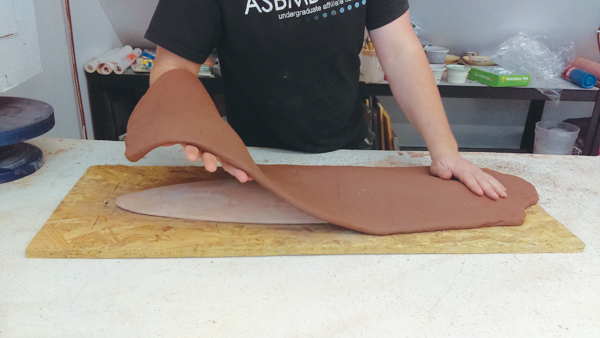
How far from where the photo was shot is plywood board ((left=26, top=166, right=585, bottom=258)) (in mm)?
825

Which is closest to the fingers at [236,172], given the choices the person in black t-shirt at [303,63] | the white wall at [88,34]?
the person in black t-shirt at [303,63]

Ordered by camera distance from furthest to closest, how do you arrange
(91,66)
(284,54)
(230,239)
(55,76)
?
1. (91,66)
2. (55,76)
3. (284,54)
4. (230,239)

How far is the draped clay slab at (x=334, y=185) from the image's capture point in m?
0.83

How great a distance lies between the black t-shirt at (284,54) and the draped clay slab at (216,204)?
14.5 inches

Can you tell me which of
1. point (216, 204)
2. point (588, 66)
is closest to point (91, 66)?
point (216, 204)

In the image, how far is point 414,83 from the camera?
1.26 metres

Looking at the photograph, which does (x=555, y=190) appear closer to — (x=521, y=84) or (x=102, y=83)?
(x=521, y=84)

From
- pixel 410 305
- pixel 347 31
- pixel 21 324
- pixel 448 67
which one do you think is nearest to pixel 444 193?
pixel 410 305

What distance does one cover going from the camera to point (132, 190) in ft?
3.47

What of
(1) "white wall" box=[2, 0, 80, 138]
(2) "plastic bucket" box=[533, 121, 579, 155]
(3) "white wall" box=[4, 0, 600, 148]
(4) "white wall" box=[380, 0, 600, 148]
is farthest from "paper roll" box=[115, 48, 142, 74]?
(2) "plastic bucket" box=[533, 121, 579, 155]

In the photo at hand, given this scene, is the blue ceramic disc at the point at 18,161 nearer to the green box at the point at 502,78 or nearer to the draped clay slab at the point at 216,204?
the draped clay slab at the point at 216,204

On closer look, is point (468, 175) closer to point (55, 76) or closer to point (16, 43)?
point (16, 43)

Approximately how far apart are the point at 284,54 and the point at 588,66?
7.58ft

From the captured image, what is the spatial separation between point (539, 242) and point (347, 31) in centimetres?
79
